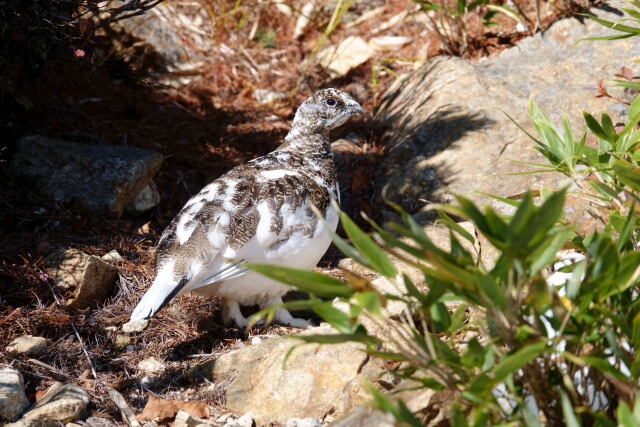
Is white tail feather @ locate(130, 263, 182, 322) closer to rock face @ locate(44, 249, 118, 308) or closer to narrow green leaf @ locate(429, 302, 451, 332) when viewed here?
rock face @ locate(44, 249, 118, 308)

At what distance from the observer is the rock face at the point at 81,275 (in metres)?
3.38

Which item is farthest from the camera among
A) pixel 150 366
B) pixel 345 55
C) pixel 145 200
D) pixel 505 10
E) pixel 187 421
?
pixel 345 55

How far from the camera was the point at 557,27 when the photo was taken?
515cm

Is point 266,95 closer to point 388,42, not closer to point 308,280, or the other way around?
point 388,42

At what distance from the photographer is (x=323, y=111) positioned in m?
3.94

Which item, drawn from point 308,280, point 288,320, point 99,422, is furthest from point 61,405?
point 308,280

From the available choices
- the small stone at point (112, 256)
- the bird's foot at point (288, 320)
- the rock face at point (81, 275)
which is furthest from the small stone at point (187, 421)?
the small stone at point (112, 256)

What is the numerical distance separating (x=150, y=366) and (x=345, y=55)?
3.87 metres

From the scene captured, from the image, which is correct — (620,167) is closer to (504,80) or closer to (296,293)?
(296,293)

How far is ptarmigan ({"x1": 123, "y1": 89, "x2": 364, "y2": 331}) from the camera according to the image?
303 cm

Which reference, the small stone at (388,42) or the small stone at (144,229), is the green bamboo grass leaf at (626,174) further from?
the small stone at (388,42)

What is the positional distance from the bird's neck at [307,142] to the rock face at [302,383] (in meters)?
1.35

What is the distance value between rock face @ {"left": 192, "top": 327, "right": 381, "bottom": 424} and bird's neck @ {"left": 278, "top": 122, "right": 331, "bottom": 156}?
53.1 inches

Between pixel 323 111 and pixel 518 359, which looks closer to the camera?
pixel 518 359
